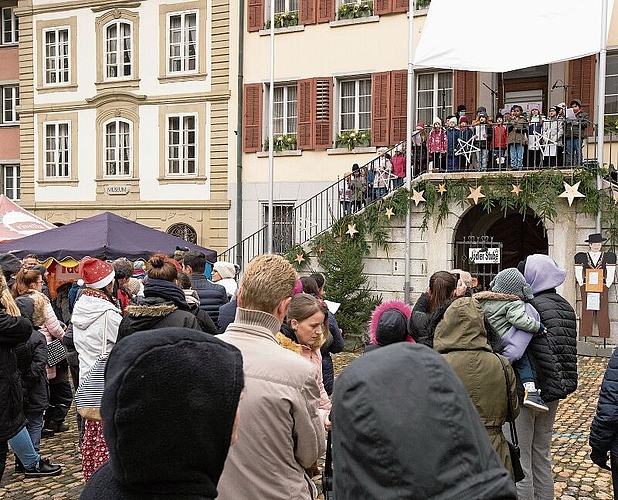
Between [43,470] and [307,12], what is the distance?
1558cm

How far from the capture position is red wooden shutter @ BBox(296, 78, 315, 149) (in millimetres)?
19672

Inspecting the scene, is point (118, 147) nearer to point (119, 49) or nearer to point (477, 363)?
point (119, 49)

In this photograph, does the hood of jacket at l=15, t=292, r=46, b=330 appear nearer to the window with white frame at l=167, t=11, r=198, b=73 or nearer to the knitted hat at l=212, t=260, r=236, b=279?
the knitted hat at l=212, t=260, r=236, b=279

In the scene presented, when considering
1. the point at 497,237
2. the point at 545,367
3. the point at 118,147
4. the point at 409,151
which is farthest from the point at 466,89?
the point at 545,367

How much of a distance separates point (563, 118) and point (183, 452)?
1427 cm

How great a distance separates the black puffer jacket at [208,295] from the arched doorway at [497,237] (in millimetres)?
9518

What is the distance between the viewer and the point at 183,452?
5.65 ft

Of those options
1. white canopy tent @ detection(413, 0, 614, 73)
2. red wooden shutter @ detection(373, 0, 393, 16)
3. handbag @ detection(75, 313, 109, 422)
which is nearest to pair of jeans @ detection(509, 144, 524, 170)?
white canopy tent @ detection(413, 0, 614, 73)

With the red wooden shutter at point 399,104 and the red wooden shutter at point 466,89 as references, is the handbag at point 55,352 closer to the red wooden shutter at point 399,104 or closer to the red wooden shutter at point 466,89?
the red wooden shutter at point 399,104

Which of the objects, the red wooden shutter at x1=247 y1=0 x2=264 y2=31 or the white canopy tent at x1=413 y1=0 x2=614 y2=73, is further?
the red wooden shutter at x1=247 y1=0 x2=264 y2=31

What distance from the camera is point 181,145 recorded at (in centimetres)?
2192

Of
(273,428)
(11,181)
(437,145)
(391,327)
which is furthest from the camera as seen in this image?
(11,181)

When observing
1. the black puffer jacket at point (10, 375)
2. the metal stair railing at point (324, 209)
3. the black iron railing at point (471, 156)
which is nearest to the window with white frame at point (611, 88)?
the black iron railing at point (471, 156)

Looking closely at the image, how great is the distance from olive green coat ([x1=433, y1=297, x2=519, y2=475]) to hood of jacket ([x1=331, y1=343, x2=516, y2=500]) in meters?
2.60
